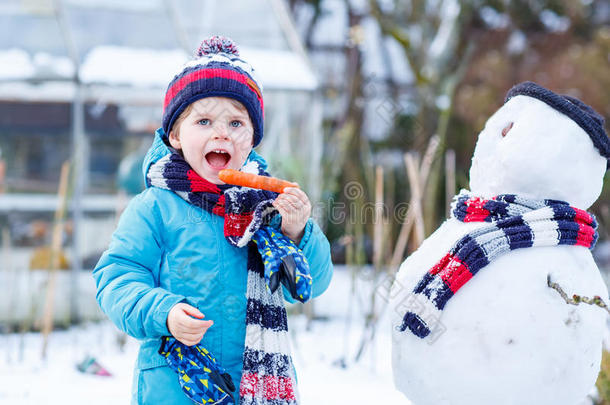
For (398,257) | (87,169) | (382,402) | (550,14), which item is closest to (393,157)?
(550,14)

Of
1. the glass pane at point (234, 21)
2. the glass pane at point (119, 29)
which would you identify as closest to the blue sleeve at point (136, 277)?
the glass pane at point (119, 29)

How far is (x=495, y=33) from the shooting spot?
8.80m

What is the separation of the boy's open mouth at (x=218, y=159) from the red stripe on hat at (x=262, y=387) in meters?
0.43

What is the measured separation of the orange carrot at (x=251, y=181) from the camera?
128 cm

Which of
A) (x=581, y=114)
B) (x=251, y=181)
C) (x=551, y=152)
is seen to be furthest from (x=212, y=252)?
(x=581, y=114)

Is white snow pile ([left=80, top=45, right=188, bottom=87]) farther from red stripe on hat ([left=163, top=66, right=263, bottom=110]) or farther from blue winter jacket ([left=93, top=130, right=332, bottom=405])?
blue winter jacket ([left=93, top=130, right=332, bottom=405])

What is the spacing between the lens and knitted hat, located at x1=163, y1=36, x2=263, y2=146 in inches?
54.2

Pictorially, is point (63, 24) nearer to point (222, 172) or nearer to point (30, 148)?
point (30, 148)

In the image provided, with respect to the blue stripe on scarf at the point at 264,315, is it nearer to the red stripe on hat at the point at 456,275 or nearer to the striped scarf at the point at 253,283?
the striped scarf at the point at 253,283

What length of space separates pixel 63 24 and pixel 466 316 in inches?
150

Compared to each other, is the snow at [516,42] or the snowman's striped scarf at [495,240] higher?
the snow at [516,42]

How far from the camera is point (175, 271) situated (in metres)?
1.33

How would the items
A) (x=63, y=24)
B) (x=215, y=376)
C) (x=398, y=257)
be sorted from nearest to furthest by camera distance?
(x=215, y=376)
(x=398, y=257)
(x=63, y=24)

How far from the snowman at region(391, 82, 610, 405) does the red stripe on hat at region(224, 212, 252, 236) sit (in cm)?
49
